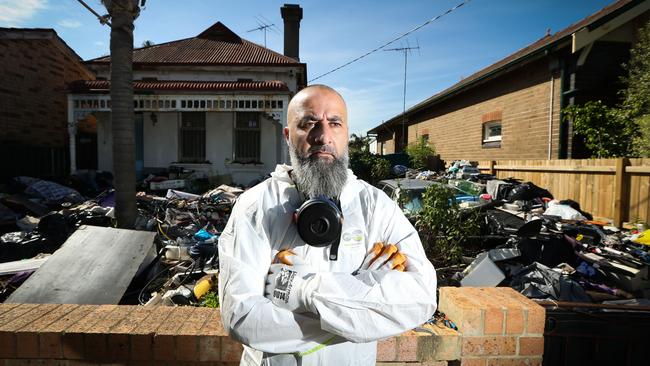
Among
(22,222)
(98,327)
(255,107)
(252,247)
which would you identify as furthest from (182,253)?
(255,107)

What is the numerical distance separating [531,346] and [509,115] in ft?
33.9

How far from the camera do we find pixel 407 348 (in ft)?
5.66

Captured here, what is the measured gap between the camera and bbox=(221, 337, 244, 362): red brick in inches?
67.5

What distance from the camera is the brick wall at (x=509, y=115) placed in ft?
30.1

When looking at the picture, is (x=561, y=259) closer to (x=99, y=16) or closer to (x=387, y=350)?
(x=387, y=350)

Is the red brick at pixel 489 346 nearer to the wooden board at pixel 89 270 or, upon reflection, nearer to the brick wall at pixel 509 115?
the wooden board at pixel 89 270

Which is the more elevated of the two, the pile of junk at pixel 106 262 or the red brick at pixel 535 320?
the red brick at pixel 535 320

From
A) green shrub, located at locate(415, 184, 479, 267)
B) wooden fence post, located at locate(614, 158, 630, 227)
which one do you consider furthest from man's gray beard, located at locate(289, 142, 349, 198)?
wooden fence post, located at locate(614, 158, 630, 227)

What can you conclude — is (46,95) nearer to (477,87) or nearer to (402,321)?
(477,87)

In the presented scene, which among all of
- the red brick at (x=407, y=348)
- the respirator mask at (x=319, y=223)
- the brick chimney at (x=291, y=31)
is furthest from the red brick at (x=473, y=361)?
the brick chimney at (x=291, y=31)

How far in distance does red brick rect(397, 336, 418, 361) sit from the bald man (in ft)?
1.26

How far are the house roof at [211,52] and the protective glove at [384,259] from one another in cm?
1361

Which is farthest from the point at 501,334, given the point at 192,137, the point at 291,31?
the point at 291,31

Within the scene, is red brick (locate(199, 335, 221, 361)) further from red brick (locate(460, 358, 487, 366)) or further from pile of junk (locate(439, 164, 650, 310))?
pile of junk (locate(439, 164, 650, 310))
